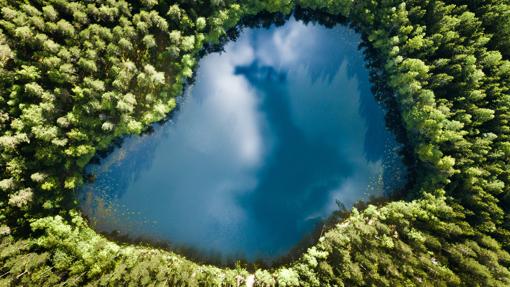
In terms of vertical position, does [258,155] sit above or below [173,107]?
below

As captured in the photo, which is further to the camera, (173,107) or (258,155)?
(258,155)

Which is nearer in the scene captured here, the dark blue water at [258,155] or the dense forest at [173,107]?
the dense forest at [173,107]

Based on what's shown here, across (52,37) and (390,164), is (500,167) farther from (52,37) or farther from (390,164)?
(52,37)

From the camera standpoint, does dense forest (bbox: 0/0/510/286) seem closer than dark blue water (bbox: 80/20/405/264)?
Yes

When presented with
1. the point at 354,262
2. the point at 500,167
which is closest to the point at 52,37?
the point at 354,262
